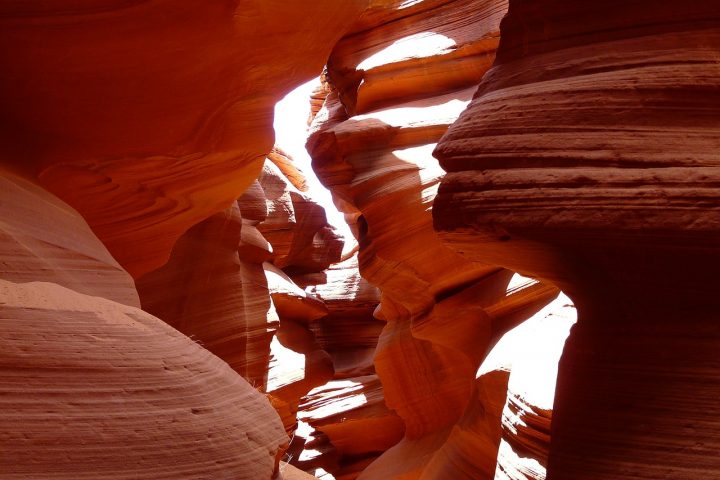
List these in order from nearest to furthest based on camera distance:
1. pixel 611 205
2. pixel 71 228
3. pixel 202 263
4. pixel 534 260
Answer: pixel 611 205
pixel 534 260
pixel 71 228
pixel 202 263

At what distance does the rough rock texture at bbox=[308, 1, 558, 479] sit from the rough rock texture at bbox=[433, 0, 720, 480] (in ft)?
10.4

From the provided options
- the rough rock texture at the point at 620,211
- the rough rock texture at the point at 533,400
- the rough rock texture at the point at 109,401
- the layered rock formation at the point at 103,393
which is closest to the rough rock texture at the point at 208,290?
the rough rock texture at the point at 533,400

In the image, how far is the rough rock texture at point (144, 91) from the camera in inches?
160

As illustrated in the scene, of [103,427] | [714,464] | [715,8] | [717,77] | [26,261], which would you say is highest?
[715,8]

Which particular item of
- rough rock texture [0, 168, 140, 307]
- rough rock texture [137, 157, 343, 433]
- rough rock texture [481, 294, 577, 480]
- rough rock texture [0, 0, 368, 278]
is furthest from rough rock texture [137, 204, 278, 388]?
rough rock texture [481, 294, 577, 480]

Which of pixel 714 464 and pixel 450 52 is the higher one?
pixel 450 52

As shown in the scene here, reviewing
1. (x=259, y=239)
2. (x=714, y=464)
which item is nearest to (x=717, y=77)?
(x=714, y=464)

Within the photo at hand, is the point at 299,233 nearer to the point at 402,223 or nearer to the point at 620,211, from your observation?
the point at 402,223

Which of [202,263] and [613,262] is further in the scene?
[202,263]

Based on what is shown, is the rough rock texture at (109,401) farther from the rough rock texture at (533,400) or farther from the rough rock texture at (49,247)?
the rough rock texture at (533,400)

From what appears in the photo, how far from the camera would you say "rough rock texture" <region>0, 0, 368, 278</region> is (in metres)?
4.07

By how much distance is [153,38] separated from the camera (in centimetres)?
422

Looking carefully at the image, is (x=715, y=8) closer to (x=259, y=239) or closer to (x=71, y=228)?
(x=71, y=228)

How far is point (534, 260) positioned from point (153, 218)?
333 centimetres
